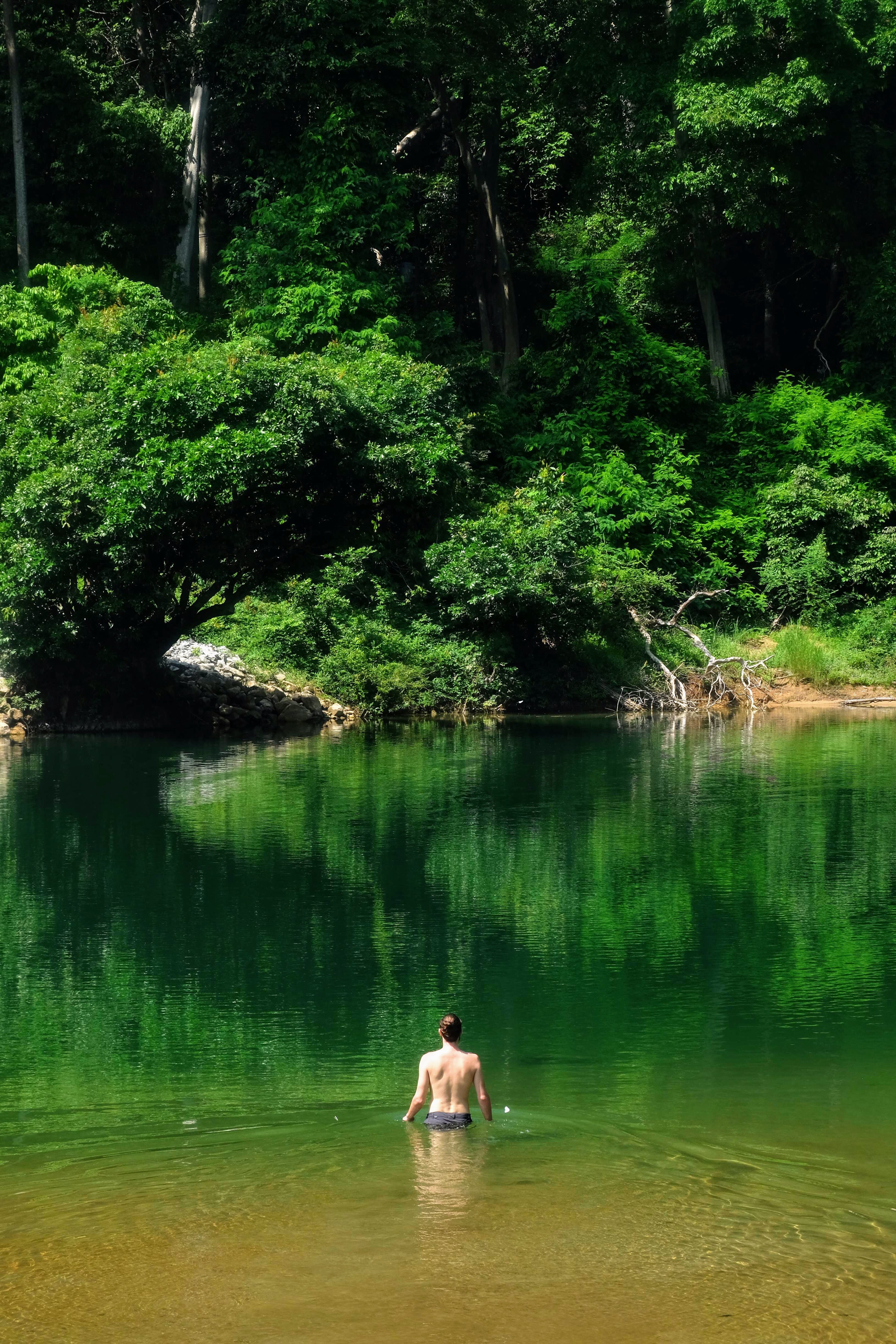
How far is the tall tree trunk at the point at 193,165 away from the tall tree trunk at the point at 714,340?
1257cm

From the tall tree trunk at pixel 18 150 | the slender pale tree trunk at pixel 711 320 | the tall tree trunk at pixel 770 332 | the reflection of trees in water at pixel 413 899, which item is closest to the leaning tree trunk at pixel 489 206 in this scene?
the slender pale tree trunk at pixel 711 320

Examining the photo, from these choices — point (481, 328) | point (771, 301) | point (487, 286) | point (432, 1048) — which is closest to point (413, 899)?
point (432, 1048)

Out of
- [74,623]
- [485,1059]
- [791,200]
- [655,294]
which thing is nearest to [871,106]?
[791,200]

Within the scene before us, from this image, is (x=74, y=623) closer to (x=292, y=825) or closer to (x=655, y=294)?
(x=292, y=825)

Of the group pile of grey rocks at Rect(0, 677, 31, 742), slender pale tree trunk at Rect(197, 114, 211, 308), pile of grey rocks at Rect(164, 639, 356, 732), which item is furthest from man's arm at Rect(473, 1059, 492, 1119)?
slender pale tree trunk at Rect(197, 114, 211, 308)

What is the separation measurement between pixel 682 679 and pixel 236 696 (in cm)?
976

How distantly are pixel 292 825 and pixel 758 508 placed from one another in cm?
2171

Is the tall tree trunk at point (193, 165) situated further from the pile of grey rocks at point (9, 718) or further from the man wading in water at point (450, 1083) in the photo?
the man wading in water at point (450, 1083)

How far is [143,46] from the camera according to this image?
1490 inches

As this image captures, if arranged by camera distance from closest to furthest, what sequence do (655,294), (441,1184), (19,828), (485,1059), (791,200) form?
(441,1184) → (485,1059) → (19,828) → (791,200) → (655,294)

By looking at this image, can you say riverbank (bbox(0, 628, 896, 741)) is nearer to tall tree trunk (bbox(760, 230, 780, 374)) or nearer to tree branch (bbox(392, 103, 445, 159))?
tall tree trunk (bbox(760, 230, 780, 374))

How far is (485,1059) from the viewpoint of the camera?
834 cm

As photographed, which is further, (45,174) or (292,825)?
(45,174)

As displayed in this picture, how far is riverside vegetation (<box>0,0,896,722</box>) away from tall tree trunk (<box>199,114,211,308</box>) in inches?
6.9
